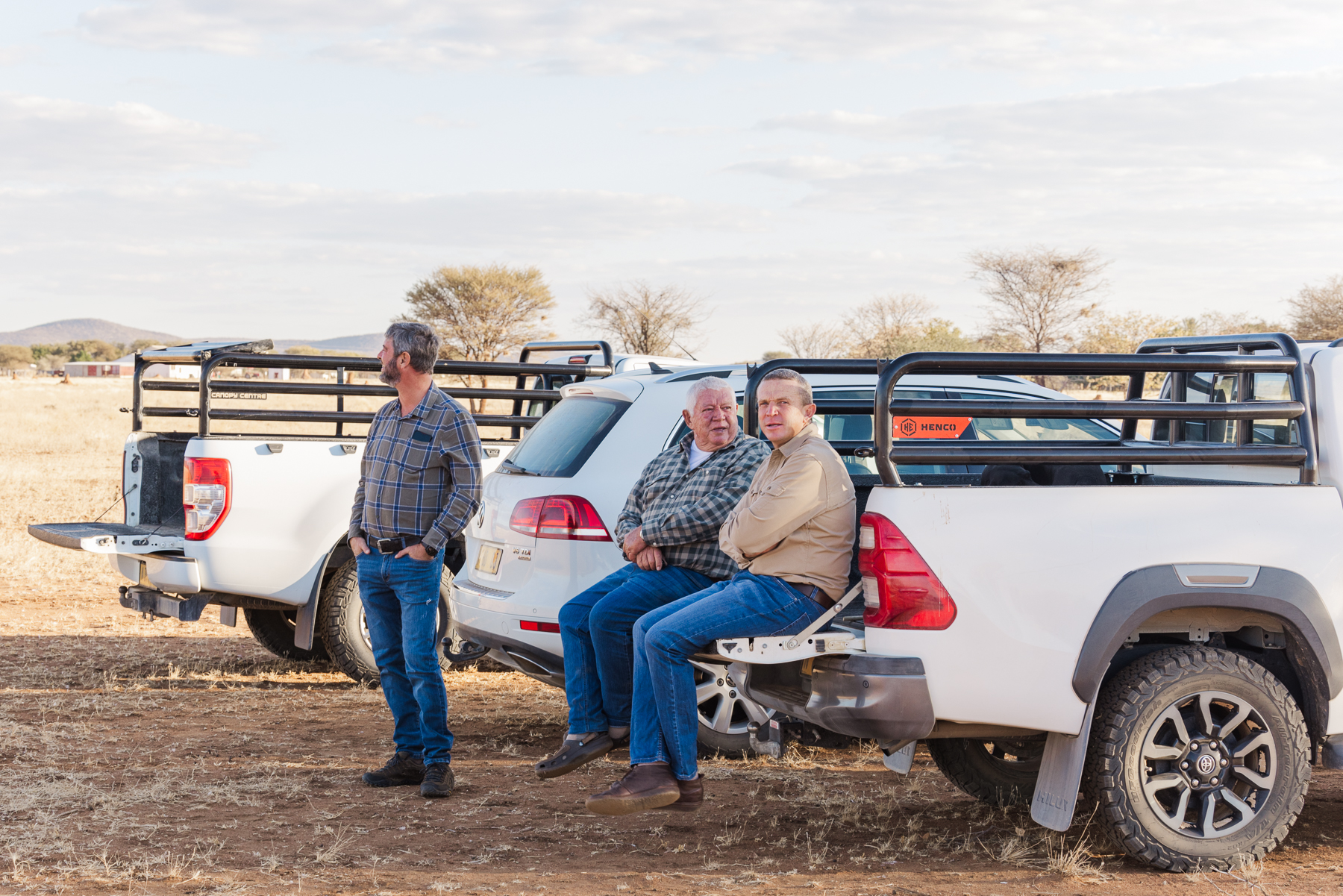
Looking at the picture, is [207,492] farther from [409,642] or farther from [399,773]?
[399,773]

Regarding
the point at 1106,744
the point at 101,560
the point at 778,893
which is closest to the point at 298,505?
the point at 778,893

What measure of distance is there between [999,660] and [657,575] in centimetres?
155

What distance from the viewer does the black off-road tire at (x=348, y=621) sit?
7.86 meters

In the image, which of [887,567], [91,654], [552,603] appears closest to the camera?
[887,567]

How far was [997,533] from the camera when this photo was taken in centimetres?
433

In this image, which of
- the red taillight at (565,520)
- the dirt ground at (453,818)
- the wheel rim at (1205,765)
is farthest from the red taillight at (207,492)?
the wheel rim at (1205,765)

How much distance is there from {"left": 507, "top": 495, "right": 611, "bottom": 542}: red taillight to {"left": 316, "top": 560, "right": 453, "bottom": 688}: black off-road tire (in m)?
1.86

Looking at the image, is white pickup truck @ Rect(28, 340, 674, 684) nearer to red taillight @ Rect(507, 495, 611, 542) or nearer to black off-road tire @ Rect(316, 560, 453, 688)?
black off-road tire @ Rect(316, 560, 453, 688)

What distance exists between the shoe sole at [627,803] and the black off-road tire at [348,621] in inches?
125

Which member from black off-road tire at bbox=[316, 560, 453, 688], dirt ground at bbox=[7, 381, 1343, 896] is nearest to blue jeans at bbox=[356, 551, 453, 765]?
dirt ground at bbox=[7, 381, 1343, 896]

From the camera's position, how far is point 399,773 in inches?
235

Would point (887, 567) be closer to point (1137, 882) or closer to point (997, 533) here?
point (997, 533)

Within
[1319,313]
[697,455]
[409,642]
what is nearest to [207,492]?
[409,642]

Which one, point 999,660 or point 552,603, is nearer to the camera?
point 999,660
